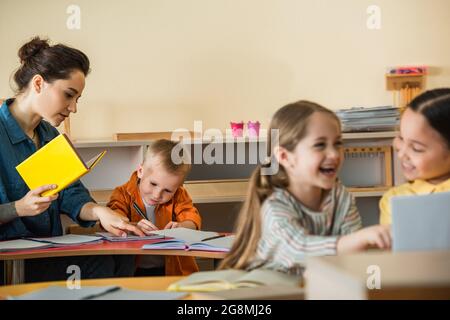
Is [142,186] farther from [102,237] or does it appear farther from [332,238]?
[332,238]

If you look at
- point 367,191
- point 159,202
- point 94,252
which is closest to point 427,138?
point 94,252

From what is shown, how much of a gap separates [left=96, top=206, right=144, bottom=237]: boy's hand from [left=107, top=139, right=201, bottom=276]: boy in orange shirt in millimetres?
73

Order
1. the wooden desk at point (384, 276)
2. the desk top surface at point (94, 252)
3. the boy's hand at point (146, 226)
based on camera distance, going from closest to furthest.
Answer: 1. the wooden desk at point (384, 276)
2. the desk top surface at point (94, 252)
3. the boy's hand at point (146, 226)

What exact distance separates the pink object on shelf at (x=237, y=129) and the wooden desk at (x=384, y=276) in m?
2.61

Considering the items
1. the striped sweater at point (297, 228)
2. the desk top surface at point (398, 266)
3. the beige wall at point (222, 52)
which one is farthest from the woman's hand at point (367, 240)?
the beige wall at point (222, 52)

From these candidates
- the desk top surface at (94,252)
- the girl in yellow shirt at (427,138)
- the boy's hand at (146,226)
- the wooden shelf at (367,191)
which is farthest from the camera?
the wooden shelf at (367,191)

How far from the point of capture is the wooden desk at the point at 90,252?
2.11 m

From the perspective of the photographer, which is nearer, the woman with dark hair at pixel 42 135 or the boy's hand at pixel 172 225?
the woman with dark hair at pixel 42 135

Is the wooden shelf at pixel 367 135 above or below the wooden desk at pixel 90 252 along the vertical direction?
above

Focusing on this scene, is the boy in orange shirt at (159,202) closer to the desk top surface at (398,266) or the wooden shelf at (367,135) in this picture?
the wooden shelf at (367,135)

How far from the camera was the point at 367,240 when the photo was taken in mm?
1271

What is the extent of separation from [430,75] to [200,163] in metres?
1.36

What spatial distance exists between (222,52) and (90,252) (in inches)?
74.7

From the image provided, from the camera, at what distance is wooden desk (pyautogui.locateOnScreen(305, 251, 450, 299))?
3.14 ft
